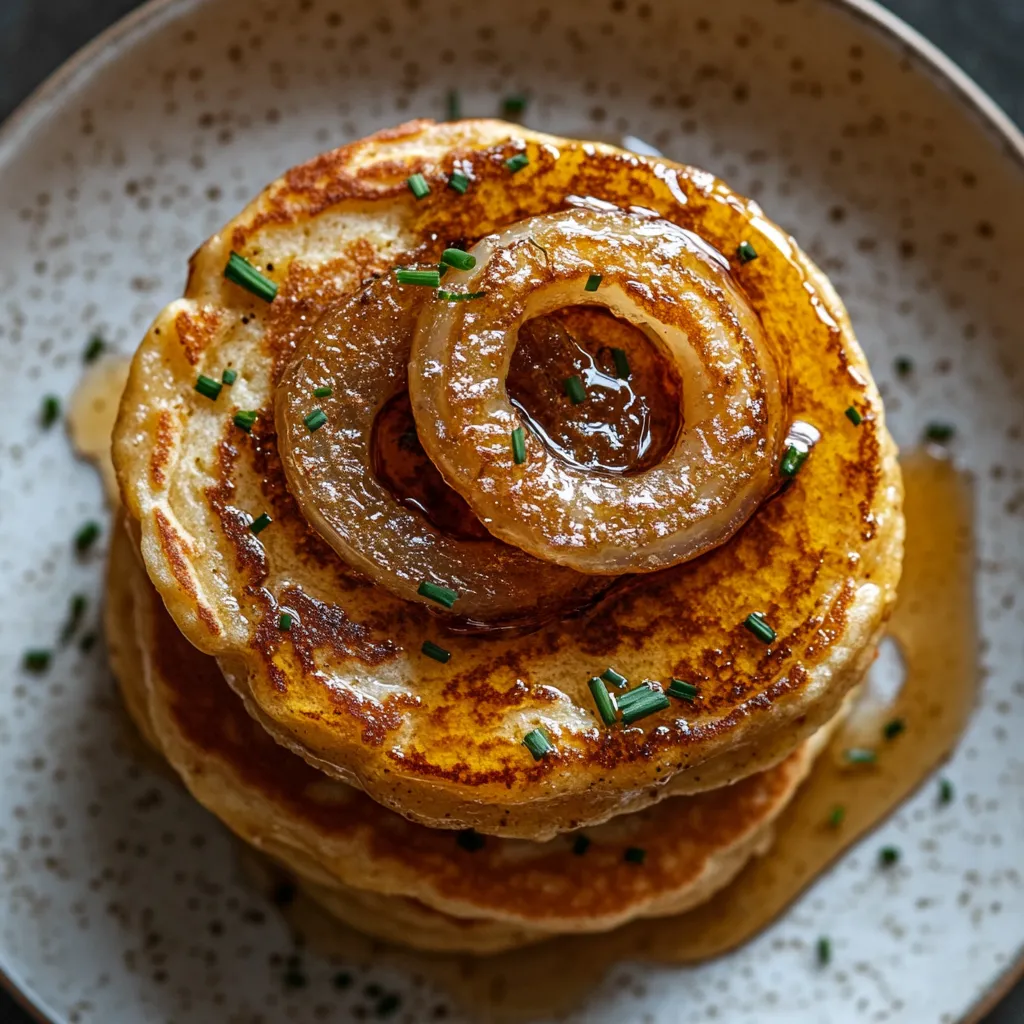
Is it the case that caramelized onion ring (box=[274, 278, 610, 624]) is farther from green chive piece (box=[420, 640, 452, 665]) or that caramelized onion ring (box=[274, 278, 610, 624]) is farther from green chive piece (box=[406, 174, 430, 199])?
green chive piece (box=[406, 174, 430, 199])

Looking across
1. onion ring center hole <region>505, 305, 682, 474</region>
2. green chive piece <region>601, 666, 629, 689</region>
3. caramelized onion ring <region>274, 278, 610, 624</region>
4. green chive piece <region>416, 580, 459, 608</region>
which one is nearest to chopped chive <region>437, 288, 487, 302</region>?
caramelized onion ring <region>274, 278, 610, 624</region>

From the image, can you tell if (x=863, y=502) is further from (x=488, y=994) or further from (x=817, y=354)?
(x=488, y=994)

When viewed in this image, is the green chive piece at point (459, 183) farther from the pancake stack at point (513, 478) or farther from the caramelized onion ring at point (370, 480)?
the caramelized onion ring at point (370, 480)

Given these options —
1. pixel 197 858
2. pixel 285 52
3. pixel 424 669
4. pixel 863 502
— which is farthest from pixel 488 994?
pixel 285 52

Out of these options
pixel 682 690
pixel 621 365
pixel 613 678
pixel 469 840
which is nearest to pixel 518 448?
pixel 621 365

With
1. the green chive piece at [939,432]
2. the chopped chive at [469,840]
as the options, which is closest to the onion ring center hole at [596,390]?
the chopped chive at [469,840]
